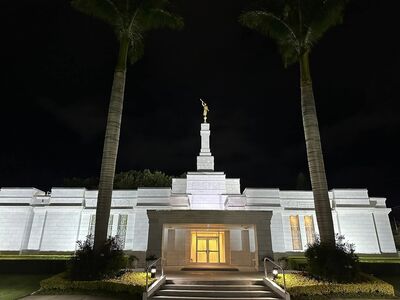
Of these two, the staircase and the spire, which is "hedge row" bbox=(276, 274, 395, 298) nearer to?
the staircase

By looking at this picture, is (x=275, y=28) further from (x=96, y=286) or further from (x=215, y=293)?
(x=96, y=286)

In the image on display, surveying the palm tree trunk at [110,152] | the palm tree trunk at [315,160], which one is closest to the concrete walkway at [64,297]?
the palm tree trunk at [110,152]

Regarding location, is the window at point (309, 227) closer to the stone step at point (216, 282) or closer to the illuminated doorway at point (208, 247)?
the illuminated doorway at point (208, 247)

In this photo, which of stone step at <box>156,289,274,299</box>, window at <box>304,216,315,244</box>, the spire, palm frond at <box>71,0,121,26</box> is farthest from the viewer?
the spire

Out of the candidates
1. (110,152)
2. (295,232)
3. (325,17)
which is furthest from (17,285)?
(295,232)

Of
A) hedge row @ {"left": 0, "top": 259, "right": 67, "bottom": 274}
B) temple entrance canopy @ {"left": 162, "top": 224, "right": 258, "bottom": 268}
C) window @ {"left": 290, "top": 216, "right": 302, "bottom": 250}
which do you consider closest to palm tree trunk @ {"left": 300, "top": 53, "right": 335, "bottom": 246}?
temple entrance canopy @ {"left": 162, "top": 224, "right": 258, "bottom": 268}

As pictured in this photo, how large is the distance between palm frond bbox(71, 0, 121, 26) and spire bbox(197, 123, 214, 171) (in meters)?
19.5

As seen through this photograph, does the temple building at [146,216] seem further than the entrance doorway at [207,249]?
Yes

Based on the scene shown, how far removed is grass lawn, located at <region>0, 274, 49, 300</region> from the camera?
12148mm

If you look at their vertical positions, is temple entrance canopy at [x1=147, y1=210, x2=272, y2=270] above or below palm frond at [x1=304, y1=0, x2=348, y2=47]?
below

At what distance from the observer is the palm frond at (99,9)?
15.0 meters

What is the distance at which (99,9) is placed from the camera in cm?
1511

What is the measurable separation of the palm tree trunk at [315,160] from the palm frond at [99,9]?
33.2ft

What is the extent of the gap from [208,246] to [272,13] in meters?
16.9
